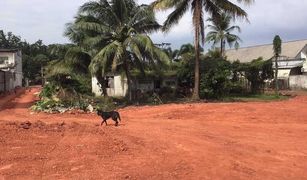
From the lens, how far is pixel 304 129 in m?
18.0

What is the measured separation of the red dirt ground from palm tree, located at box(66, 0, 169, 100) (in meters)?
11.4

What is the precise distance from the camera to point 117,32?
30766 mm

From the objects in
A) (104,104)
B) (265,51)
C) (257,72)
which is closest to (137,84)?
(104,104)

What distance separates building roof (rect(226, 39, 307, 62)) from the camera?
6391cm

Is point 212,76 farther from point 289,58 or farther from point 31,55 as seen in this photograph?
point 31,55

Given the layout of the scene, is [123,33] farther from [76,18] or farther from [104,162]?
[104,162]

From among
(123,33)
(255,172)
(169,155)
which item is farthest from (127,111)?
(255,172)

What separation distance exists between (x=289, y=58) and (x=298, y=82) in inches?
419

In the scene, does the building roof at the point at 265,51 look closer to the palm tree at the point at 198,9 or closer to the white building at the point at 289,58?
the white building at the point at 289,58

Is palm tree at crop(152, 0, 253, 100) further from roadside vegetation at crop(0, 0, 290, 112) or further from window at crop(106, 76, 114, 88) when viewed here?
window at crop(106, 76, 114, 88)

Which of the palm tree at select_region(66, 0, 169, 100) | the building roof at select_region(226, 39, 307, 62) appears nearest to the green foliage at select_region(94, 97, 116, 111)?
the palm tree at select_region(66, 0, 169, 100)

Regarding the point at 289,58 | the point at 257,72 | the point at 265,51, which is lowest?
the point at 257,72

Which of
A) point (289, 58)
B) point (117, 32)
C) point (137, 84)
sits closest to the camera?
point (117, 32)

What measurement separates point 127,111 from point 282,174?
1594 centimetres
